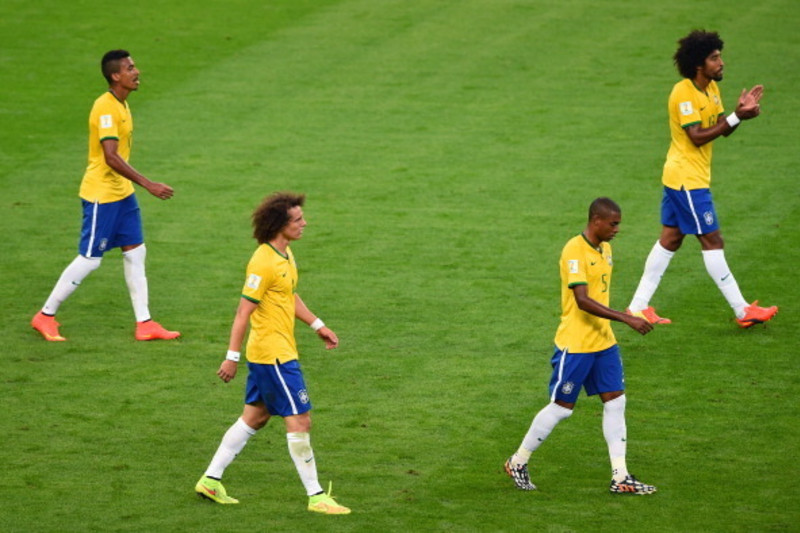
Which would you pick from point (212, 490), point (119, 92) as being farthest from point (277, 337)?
point (119, 92)

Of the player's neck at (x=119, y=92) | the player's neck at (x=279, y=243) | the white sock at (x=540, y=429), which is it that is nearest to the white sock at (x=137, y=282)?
the player's neck at (x=119, y=92)

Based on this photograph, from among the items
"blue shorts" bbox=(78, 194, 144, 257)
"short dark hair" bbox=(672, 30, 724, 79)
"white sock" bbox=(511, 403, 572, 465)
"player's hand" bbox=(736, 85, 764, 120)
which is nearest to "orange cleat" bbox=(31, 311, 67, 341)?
"blue shorts" bbox=(78, 194, 144, 257)

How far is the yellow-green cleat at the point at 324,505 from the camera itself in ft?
28.5

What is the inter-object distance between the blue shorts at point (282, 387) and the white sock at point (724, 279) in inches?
196

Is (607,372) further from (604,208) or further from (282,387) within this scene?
(282,387)

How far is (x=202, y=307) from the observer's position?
43.4 ft

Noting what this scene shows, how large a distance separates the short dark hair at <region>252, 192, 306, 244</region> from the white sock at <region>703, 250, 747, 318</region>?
4939 millimetres

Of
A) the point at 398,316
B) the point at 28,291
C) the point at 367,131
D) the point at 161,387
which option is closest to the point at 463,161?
the point at 367,131

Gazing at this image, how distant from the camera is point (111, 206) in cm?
1218

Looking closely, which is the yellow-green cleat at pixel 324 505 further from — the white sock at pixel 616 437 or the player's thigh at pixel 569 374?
the white sock at pixel 616 437

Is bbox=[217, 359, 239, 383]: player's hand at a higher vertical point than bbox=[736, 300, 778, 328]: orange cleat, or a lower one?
higher

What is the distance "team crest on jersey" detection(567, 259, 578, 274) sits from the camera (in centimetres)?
895

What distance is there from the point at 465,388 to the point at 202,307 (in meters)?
3.25

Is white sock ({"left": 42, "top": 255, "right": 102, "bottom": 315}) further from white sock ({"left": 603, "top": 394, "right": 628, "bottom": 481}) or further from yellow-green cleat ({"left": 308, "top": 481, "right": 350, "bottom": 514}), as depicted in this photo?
white sock ({"left": 603, "top": 394, "right": 628, "bottom": 481})
